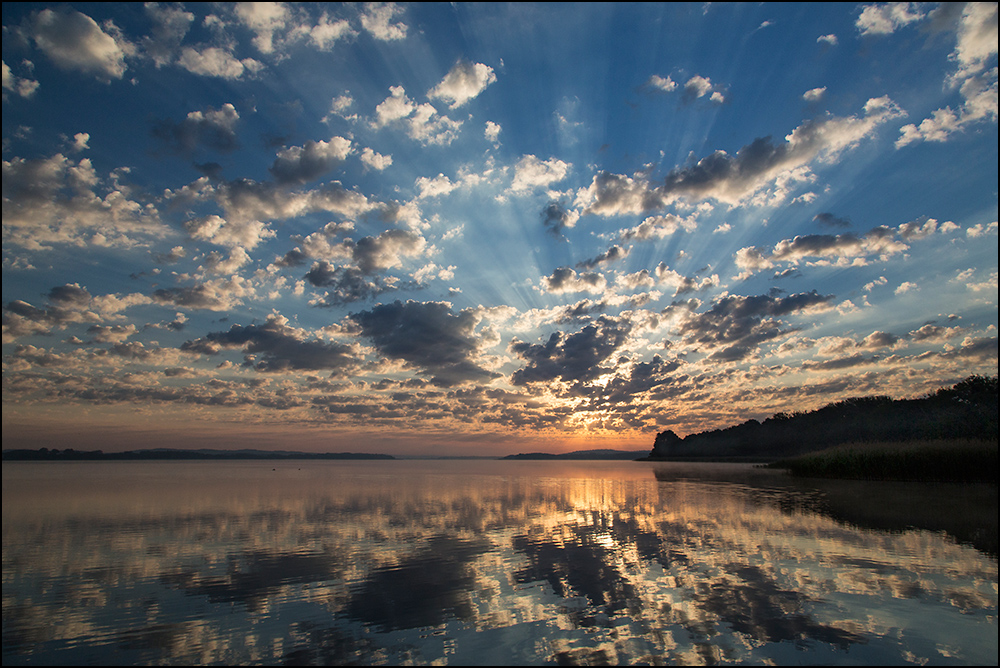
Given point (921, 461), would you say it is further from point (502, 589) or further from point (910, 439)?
point (502, 589)

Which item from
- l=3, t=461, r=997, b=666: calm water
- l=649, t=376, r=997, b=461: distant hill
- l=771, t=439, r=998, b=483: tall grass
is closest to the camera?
l=3, t=461, r=997, b=666: calm water

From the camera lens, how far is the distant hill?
213 ft

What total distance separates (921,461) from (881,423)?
94.5 m

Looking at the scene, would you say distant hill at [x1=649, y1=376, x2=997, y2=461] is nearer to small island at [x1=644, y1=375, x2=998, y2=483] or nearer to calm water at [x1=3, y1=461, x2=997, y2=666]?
small island at [x1=644, y1=375, x2=998, y2=483]

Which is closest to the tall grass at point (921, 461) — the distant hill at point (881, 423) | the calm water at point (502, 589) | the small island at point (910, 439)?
the small island at point (910, 439)

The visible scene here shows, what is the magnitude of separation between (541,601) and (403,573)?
14.7 feet

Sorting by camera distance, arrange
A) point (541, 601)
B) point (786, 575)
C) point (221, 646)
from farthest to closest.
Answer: point (786, 575), point (541, 601), point (221, 646)

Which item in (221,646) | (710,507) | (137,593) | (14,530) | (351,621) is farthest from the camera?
(710,507)

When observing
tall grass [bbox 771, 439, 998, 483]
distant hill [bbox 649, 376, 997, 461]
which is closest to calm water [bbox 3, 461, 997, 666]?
tall grass [bbox 771, 439, 998, 483]

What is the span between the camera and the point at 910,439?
6312cm

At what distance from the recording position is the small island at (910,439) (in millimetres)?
40188

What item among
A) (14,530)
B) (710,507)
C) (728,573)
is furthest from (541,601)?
(14,530)

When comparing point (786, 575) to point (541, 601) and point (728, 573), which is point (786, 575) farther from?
point (541, 601)

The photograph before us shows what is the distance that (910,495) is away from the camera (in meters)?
32.0
